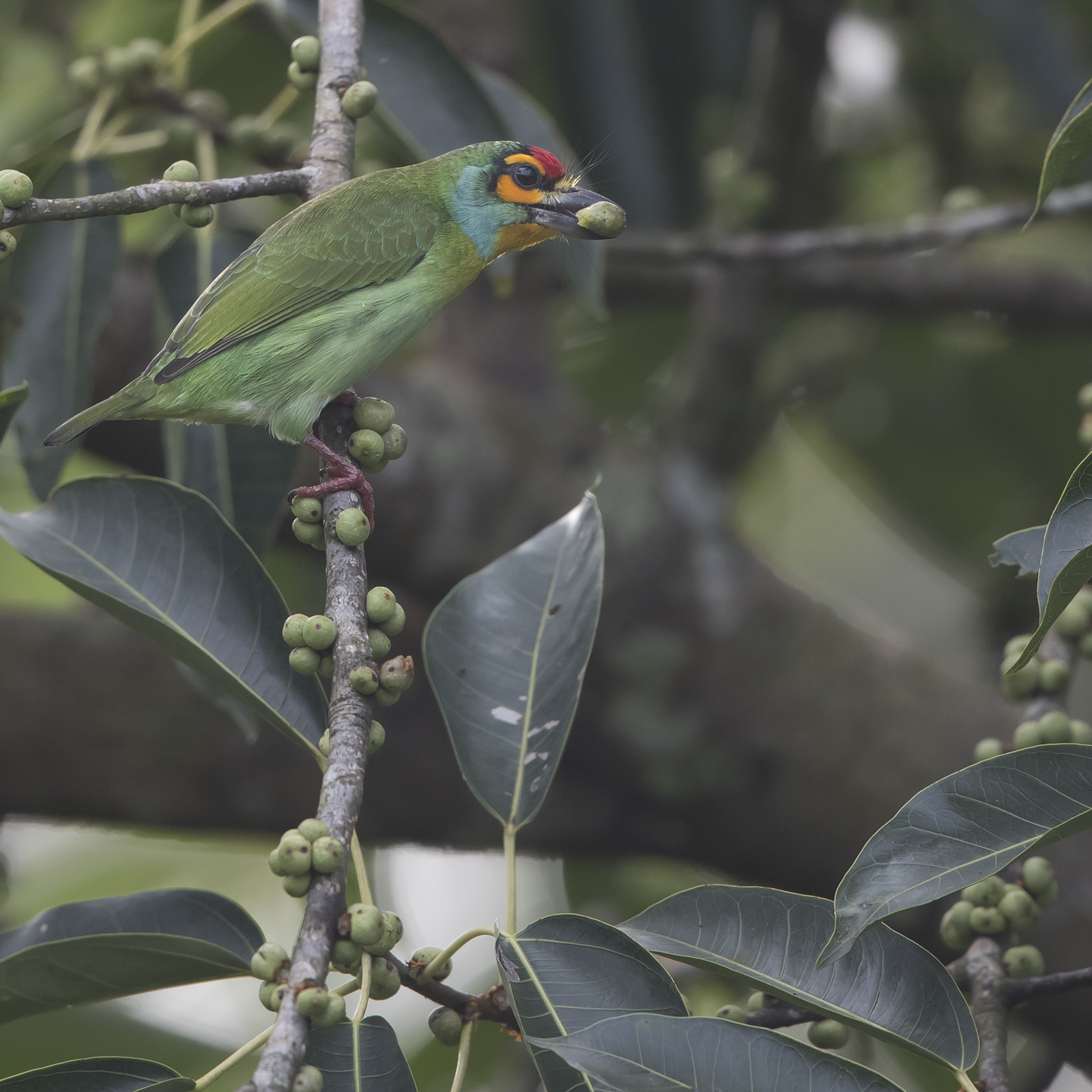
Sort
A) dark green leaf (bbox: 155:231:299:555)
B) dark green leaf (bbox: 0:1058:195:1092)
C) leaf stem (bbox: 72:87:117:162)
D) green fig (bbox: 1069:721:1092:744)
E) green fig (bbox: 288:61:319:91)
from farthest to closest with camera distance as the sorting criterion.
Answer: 1. leaf stem (bbox: 72:87:117:162)
2. dark green leaf (bbox: 155:231:299:555)
3. green fig (bbox: 288:61:319:91)
4. green fig (bbox: 1069:721:1092:744)
5. dark green leaf (bbox: 0:1058:195:1092)

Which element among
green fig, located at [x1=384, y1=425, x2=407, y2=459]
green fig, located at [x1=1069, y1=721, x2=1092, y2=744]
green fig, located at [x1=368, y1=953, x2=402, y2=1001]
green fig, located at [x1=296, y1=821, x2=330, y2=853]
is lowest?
green fig, located at [x1=368, y1=953, x2=402, y2=1001]

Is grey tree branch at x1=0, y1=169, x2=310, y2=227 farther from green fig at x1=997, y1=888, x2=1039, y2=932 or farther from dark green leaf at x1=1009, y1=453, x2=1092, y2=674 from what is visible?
green fig at x1=997, y1=888, x2=1039, y2=932

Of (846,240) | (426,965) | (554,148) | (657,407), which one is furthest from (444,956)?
(657,407)

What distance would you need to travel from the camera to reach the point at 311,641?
4.97 ft

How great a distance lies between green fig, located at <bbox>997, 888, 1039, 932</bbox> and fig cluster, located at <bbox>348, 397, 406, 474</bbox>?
45.8 inches

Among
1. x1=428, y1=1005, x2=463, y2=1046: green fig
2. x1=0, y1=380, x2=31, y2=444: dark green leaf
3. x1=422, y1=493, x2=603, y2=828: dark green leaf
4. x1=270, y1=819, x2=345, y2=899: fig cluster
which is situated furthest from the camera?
x1=422, y1=493, x2=603, y2=828: dark green leaf

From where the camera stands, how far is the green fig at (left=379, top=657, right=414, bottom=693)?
1423 mm

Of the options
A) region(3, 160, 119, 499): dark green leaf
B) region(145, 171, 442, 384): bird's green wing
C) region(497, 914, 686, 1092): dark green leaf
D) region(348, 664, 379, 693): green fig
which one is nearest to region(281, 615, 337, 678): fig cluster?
region(348, 664, 379, 693): green fig

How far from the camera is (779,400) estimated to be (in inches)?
163

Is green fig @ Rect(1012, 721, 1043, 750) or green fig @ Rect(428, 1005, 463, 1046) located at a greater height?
green fig @ Rect(1012, 721, 1043, 750)

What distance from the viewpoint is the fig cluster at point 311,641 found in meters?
1.51

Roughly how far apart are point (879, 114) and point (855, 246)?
2078 millimetres

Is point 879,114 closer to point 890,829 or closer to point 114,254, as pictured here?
point 114,254

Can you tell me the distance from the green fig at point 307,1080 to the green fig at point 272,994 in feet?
0.23
